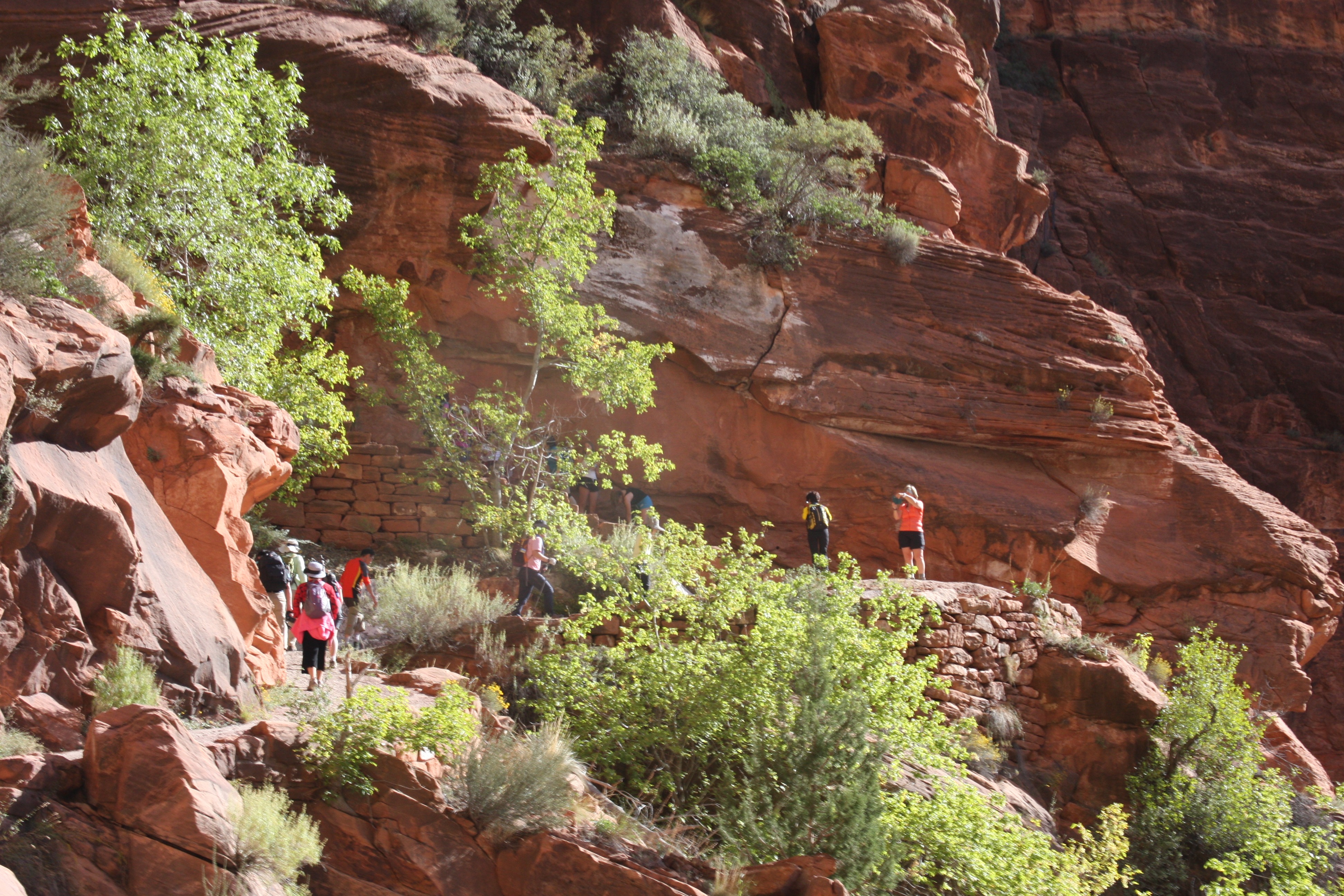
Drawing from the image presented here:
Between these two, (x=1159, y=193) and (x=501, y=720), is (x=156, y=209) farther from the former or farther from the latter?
(x=1159, y=193)

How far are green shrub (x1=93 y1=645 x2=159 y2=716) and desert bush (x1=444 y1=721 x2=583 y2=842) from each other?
1.81m

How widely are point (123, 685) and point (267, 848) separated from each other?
1410 millimetres

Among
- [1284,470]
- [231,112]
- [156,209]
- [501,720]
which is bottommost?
[1284,470]

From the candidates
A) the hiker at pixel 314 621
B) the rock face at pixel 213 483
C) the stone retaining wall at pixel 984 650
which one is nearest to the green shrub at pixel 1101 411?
the stone retaining wall at pixel 984 650

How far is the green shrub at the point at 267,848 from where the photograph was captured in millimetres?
4809

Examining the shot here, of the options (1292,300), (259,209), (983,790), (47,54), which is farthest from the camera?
(1292,300)

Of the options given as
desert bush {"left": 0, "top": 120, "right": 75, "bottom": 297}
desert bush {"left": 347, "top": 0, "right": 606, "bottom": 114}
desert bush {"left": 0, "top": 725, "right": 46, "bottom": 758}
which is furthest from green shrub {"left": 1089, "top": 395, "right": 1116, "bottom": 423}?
desert bush {"left": 0, "top": 725, "right": 46, "bottom": 758}

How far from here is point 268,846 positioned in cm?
489

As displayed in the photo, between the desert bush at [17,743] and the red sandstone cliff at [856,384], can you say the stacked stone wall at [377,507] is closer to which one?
the red sandstone cliff at [856,384]

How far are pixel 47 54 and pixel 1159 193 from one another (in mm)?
26253

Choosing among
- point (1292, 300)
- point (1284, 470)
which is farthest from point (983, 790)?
point (1292, 300)

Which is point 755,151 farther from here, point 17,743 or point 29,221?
point 17,743

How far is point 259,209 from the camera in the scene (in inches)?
443

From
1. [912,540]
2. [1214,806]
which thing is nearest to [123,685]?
[912,540]
